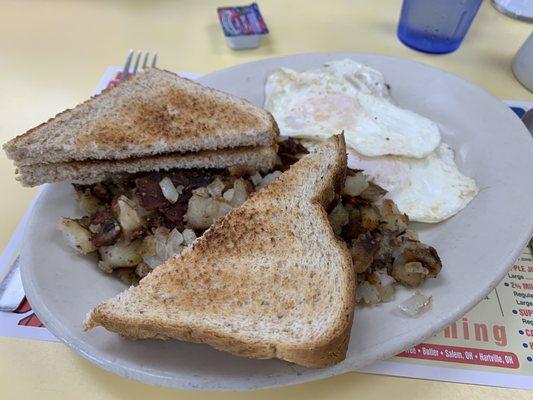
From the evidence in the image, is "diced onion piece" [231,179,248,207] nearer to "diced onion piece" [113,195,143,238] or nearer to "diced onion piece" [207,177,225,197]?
"diced onion piece" [207,177,225,197]

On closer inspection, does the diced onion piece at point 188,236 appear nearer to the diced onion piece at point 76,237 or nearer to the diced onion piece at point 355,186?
the diced onion piece at point 76,237

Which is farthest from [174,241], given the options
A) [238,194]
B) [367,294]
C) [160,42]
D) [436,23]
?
[436,23]

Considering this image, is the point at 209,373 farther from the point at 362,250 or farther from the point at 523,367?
the point at 523,367

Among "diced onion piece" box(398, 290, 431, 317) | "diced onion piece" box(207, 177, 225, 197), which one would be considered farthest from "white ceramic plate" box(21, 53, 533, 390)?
"diced onion piece" box(207, 177, 225, 197)

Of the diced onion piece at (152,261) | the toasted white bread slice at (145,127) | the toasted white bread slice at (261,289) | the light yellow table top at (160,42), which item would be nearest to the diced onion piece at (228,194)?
the toasted white bread slice at (261,289)

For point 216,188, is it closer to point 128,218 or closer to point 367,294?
point 128,218

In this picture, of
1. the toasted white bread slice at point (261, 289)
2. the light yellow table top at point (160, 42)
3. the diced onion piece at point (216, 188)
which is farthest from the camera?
the light yellow table top at point (160, 42)
